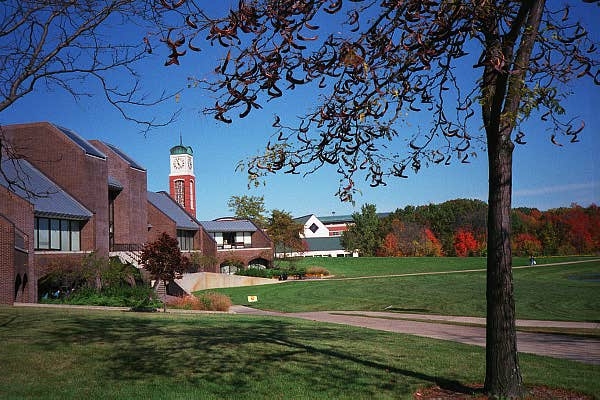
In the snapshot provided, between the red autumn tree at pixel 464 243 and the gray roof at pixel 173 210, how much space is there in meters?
50.1

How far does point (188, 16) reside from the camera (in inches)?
219

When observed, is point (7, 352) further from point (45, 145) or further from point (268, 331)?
point (45, 145)

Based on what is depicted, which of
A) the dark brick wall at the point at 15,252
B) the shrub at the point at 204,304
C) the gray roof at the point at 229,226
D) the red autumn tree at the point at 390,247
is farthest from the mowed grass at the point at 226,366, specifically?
the red autumn tree at the point at 390,247

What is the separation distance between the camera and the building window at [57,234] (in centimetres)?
2848

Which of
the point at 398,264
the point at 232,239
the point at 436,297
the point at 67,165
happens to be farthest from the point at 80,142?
the point at 398,264

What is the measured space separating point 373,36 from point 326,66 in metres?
0.94

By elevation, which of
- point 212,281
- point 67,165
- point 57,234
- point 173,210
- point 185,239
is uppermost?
point 67,165

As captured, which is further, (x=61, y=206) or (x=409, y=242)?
(x=409, y=242)

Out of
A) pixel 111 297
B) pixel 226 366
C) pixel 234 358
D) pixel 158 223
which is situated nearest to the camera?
pixel 226 366

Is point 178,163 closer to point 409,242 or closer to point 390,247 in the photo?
point 390,247

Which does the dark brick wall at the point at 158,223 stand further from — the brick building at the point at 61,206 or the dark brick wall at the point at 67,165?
the dark brick wall at the point at 67,165

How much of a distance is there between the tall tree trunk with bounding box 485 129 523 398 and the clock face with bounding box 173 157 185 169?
65792mm

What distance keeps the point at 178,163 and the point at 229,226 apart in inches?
564

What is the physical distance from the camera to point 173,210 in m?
53.0
